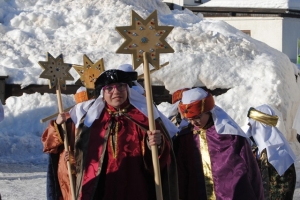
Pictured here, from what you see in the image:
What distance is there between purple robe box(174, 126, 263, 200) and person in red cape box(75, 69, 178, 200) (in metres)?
0.38

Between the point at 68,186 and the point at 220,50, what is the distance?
32.4 ft

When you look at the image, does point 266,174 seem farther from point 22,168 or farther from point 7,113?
point 7,113

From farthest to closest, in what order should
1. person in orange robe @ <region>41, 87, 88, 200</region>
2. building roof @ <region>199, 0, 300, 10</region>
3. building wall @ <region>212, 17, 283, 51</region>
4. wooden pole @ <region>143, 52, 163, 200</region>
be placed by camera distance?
building roof @ <region>199, 0, 300, 10</region>
building wall @ <region>212, 17, 283, 51</region>
person in orange robe @ <region>41, 87, 88, 200</region>
wooden pole @ <region>143, 52, 163, 200</region>

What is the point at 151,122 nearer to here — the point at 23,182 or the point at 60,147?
the point at 60,147

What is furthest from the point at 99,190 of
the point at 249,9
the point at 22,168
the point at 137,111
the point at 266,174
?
→ the point at 249,9

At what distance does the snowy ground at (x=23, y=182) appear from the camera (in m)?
9.43

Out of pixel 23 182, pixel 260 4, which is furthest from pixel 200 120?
pixel 260 4

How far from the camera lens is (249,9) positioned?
29234 millimetres

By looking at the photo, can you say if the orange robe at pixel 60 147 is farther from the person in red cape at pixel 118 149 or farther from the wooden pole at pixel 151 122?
the wooden pole at pixel 151 122

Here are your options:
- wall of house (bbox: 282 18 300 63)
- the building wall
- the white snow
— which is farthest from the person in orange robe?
wall of house (bbox: 282 18 300 63)

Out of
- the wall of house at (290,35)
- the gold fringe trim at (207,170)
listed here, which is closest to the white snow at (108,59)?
the gold fringe trim at (207,170)

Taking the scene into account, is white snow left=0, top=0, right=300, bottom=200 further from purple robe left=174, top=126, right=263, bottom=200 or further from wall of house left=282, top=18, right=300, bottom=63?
wall of house left=282, top=18, right=300, bottom=63

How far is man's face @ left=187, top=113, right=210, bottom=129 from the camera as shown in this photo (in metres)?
6.03

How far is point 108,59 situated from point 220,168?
9.60m
